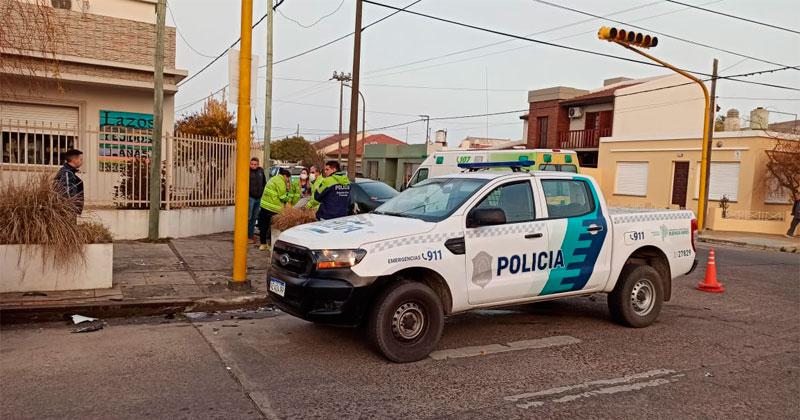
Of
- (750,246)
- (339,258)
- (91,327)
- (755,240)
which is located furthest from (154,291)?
(755,240)

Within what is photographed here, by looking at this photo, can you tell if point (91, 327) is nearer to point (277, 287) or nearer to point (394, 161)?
point (277, 287)

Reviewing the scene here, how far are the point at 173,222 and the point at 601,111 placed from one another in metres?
31.2

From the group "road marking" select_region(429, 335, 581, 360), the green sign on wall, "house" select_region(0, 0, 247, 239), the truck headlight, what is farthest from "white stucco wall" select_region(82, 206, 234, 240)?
"road marking" select_region(429, 335, 581, 360)

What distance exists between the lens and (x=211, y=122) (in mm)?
26188

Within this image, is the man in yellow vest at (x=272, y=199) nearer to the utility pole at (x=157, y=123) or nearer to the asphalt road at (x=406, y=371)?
the utility pole at (x=157, y=123)

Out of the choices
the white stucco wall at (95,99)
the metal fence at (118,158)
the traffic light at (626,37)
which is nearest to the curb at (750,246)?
the traffic light at (626,37)

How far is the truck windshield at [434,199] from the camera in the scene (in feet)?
20.1

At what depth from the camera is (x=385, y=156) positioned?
54281mm

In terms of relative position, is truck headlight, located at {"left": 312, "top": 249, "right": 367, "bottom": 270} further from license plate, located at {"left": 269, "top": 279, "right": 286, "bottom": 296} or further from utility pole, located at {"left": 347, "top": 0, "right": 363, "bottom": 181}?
utility pole, located at {"left": 347, "top": 0, "right": 363, "bottom": 181}

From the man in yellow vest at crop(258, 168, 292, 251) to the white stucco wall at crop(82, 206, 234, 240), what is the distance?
1.96 meters

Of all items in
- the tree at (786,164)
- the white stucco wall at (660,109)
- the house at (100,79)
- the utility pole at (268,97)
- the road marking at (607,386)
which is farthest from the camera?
the white stucco wall at (660,109)

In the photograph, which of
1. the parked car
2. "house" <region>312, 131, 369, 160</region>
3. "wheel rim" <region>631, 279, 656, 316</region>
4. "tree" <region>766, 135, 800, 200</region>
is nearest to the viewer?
"wheel rim" <region>631, 279, 656, 316</region>

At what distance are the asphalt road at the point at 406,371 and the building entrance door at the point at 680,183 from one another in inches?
888

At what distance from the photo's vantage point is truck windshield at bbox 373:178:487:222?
6137 mm
